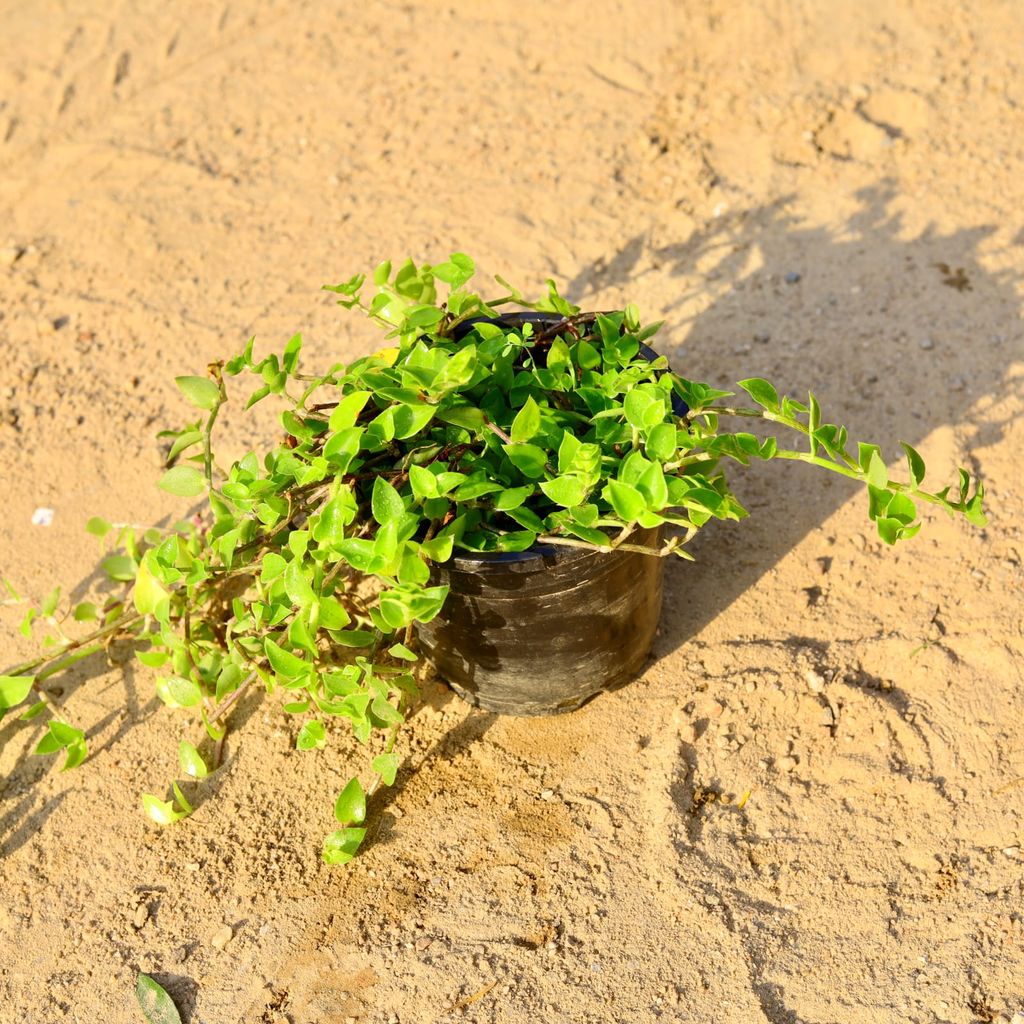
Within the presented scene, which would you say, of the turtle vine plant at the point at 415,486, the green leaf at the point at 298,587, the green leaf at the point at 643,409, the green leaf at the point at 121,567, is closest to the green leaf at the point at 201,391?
the turtle vine plant at the point at 415,486

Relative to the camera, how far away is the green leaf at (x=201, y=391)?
210 cm

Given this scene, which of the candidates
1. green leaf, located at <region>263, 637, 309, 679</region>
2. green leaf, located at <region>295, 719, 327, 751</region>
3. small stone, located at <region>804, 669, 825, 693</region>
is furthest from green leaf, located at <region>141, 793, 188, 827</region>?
small stone, located at <region>804, 669, 825, 693</region>

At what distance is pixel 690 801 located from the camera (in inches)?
91.7

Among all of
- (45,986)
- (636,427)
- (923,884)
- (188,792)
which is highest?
(636,427)

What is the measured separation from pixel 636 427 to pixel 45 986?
1.66 meters

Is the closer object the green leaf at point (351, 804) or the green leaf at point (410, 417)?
the green leaf at point (410, 417)

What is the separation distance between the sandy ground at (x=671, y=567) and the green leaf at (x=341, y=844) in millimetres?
108

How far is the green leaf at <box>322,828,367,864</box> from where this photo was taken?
220cm

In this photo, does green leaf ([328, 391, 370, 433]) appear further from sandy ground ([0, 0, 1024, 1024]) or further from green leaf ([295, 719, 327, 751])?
sandy ground ([0, 0, 1024, 1024])

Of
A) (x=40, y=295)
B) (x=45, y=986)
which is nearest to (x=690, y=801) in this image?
(x=45, y=986)

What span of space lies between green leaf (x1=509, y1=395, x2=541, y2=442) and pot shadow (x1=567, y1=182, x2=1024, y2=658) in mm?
935

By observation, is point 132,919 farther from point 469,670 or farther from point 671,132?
point 671,132

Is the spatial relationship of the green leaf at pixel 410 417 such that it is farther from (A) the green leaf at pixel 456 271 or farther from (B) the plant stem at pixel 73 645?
(B) the plant stem at pixel 73 645

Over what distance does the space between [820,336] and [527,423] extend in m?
1.67
